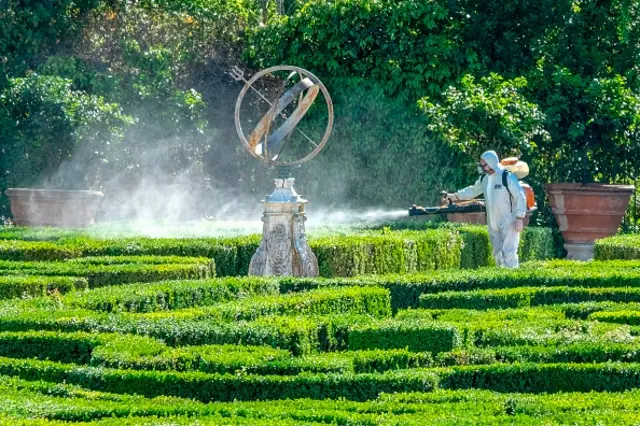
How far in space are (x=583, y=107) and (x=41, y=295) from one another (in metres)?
13.8

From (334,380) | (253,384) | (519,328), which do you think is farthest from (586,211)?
(253,384)

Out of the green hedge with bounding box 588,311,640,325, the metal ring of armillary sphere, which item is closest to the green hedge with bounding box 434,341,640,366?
the green hedge with bounding box 588,311,640,325

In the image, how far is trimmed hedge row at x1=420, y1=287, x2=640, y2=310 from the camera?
1282 centimetres

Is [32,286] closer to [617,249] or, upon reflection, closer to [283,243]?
[283,243]

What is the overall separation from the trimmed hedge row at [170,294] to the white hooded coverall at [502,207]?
324 centimetres

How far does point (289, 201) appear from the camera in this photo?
15742 millimetres

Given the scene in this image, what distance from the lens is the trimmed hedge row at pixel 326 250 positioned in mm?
16078

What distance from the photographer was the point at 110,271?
551 inches

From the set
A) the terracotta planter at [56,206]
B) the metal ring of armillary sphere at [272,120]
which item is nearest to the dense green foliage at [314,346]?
the metal ring of armillary sphere at [272,120]

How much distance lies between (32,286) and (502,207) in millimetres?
5241

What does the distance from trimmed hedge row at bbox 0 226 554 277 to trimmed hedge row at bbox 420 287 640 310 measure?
12.4 feet

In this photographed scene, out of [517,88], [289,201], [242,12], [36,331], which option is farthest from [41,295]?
[242,12]

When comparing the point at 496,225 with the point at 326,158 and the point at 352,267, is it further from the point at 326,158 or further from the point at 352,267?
the point at 326,158

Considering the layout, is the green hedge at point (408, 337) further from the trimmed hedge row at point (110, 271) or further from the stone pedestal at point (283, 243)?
the stone pedestal at point (283, 243)
